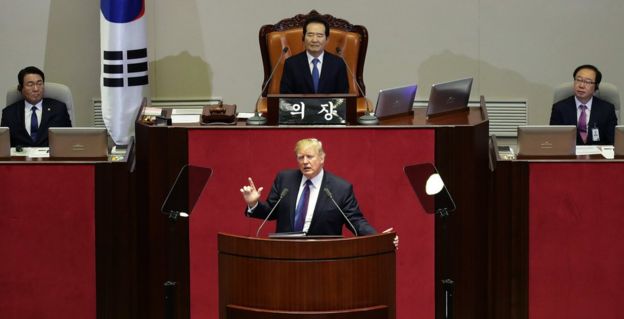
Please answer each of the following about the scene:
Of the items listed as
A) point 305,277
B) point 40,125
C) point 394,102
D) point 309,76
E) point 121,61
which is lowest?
point 305,277

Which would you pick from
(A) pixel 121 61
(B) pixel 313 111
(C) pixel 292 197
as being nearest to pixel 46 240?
(C) pixel 292 197

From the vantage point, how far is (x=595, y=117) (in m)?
8.18

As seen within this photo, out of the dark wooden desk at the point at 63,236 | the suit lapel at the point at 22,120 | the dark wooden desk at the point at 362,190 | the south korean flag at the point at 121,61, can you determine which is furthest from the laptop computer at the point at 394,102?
the south korean flag at the point at 121,61

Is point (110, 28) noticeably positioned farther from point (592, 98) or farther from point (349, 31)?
point (592, 98)

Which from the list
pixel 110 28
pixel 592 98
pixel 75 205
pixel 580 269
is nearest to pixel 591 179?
pixel 580 269

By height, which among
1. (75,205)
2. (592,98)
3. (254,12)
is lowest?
(75,205)

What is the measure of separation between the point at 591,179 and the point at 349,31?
226cm

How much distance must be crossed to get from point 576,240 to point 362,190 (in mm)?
1138

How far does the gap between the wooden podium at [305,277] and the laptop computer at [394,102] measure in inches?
65.9

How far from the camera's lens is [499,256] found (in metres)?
6.95

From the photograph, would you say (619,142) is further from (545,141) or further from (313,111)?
(313,111)

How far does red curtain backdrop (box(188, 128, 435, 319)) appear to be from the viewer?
6.93 meters

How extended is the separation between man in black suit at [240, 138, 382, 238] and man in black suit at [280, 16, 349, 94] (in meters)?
1.59

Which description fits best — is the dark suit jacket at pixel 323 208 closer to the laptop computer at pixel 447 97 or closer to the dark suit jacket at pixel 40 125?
the laptop computer at pixel 447 97
